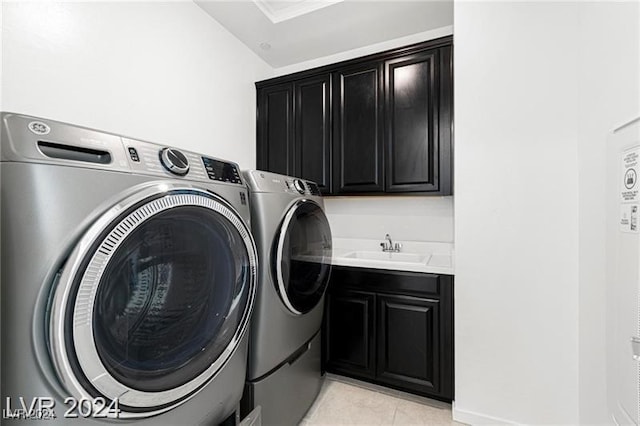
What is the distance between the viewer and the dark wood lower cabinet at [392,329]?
68.0 inches

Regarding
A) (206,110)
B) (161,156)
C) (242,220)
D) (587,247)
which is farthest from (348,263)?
(206,110)

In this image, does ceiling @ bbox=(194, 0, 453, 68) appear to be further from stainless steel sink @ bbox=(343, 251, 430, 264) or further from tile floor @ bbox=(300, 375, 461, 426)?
tile floor @ bbox=(300, 375, 461, 426)

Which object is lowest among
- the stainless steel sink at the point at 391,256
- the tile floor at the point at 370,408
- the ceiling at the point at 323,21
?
the tile floor at the point at 370,408

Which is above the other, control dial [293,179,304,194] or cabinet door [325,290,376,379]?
control dial [293,179,304,194]

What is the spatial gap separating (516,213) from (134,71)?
231cm

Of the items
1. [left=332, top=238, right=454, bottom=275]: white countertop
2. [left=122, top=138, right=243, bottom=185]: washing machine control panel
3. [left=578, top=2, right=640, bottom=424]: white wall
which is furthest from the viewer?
[left=332, top=238, right=454, bottom=275]: white countertop

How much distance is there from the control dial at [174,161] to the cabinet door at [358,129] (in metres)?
1.52

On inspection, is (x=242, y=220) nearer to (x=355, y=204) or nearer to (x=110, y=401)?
(x=110, y=401)

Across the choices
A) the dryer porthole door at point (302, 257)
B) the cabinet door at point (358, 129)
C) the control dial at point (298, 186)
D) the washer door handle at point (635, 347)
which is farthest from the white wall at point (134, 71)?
the washer door handle at point (635, 347)

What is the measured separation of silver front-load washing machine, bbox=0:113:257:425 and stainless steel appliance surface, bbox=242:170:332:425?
193mm

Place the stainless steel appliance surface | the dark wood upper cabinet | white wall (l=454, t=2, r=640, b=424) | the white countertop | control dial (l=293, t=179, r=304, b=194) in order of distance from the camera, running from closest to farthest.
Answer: the stainless steel appliance surface → white wall (l=454, t=2, r=640, b=424) → control dial (l=293, t=179, r=304, b=194) → the white countertop → the dark wood upper cabinet

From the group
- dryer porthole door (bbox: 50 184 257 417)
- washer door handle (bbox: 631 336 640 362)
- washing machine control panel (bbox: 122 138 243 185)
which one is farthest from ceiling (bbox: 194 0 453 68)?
washer door handle (bbox: 631 336 640 362)

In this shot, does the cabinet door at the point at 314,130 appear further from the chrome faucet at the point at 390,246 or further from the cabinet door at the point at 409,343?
the cabinet door at the point at 409,343

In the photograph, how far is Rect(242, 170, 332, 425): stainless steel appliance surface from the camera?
1.24 metres
